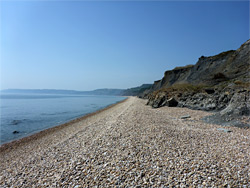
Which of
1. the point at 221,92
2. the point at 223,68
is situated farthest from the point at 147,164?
the point at 223,68

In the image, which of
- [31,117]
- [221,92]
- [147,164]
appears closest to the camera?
[147,164]

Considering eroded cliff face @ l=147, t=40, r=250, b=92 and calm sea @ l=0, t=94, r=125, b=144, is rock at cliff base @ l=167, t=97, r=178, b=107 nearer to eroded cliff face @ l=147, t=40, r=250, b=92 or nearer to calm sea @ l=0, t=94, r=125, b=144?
eroded cliff face @ l=147, t=40, r=250, b=92

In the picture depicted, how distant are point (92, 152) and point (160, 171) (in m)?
3.78

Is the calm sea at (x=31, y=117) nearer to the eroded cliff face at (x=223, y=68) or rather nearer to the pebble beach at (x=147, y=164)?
the pebble beach at (x=147, y=164)

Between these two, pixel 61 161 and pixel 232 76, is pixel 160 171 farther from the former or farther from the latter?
pixel 232 76

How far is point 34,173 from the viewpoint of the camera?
6.55m

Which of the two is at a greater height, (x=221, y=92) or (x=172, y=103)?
(x=221, y=92)

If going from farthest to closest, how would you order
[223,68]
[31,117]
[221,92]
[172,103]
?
[223,68], [31,117], [172,103], [221,92]

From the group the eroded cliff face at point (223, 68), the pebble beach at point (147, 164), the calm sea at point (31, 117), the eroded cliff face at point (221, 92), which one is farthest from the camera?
the eroded cliff face at point (223, 68)

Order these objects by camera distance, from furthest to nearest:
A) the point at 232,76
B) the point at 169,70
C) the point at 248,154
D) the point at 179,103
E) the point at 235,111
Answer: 1. the point at 169,70
2. the point at 232,76
3. the point at 179,103
4. the point at 235,111
5. the point at 248,154

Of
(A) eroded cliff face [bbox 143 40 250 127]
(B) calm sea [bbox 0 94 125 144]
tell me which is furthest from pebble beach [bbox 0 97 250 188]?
(B) calm sea [bbox 0 94 125 144]

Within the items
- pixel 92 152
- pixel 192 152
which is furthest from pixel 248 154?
pixel 92 152

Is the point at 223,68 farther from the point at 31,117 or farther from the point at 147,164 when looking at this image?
the point at 31,117

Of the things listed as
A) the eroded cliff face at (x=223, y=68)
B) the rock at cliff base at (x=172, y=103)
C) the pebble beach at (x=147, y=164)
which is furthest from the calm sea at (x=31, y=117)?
the eroded cliff face at (x=223, y=68)
